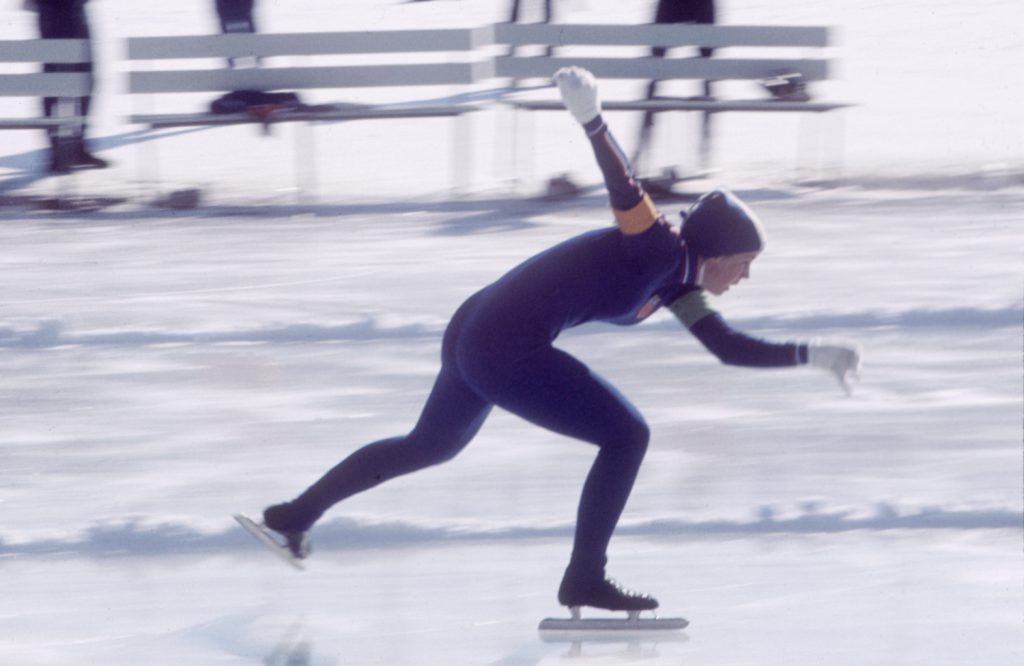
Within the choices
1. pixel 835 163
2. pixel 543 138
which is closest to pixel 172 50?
pixel 543 138

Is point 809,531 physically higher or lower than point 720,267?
lower

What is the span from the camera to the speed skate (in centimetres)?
335

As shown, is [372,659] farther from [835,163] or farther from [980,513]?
[835,163]

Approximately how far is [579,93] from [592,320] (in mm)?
432

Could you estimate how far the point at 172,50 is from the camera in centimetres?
808

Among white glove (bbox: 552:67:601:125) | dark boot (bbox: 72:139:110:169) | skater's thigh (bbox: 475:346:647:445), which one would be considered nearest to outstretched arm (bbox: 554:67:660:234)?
white glove (bbox: 552:67:601:125)

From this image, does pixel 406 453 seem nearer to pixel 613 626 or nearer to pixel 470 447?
pixel 613 626

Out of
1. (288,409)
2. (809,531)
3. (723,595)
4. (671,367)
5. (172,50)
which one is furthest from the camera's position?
(172,50)

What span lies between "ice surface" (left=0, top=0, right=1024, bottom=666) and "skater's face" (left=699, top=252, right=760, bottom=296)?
69 cm

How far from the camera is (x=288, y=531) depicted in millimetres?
3586

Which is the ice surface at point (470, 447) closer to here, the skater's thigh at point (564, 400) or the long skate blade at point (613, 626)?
the long skate blade at point (613, 626)

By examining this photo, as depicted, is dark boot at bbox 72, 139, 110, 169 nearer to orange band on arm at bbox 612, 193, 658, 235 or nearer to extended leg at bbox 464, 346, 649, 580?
extended leg at bbox 464, 346, 649, 580

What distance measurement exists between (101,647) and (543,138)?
6.12 m

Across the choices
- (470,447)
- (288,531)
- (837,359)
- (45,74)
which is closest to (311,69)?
(45,74)
